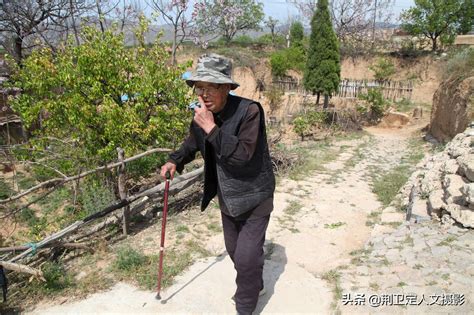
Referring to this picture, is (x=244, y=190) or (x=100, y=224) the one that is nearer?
(x=244, y=190)

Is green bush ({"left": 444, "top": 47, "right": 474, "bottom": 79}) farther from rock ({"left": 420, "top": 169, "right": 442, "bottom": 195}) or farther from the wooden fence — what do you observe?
rock ({"left": 420, "top": 169, "right": 442, "bottom": 195})

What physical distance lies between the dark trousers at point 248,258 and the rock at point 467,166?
305 centimetres

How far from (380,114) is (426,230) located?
10846 millimetres

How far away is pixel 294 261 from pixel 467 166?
2.45 m

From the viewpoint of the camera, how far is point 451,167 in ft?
16.0

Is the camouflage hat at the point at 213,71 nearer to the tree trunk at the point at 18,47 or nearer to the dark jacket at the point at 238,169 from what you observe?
the dark jacket at the point at 238,169

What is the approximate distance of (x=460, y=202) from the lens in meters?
3.95

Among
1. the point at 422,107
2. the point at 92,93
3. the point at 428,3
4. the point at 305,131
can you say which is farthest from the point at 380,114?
the point at 92,93

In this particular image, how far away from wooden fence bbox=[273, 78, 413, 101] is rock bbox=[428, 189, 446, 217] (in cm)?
1107

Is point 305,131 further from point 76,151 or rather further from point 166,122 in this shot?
point 76,151

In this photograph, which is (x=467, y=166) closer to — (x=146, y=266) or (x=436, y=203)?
(x=436, y=203)

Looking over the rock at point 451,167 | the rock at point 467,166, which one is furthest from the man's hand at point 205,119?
the rock at point 451,167

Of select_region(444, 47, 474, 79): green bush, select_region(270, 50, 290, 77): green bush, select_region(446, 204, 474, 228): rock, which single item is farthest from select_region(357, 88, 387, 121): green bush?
select_region(446, 204, 474, 228): rock

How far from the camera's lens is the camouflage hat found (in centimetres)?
220
